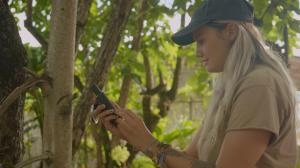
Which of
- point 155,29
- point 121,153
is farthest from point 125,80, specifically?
point 121,153

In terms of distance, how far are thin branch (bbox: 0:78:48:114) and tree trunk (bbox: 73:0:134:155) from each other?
0.41 m

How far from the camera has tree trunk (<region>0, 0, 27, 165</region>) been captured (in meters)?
1.29

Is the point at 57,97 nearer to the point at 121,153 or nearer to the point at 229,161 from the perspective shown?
the point at 229,161

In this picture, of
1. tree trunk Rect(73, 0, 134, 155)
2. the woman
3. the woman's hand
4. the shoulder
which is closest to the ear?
the woman

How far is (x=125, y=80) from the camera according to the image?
3.77 m

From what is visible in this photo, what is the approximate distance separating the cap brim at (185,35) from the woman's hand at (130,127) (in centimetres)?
31

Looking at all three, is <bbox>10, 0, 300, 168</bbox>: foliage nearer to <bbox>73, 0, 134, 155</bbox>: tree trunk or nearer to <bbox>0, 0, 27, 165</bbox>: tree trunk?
<bbox>73, 0, 134, 155</bbox>: tree trunk

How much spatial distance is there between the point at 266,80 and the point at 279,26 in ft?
4.12

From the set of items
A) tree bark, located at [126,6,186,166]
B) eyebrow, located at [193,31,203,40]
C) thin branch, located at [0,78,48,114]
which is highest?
eyebrow, located at [193,31,203,40]

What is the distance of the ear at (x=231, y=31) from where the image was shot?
53.1 inches

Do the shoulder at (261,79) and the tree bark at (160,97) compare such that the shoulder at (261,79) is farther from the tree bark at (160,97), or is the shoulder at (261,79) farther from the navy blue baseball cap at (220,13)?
the tree bark at (160,97)

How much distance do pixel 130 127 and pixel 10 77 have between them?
37 cm

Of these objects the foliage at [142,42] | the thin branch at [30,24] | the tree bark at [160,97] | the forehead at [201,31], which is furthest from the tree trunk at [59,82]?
the tree bark at [160,97]

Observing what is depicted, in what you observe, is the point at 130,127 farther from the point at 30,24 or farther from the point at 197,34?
the point at 30,24
